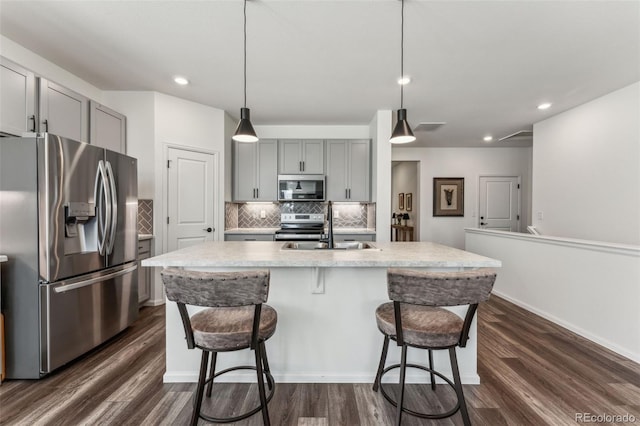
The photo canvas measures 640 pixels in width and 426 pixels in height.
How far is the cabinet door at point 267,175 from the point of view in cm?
441

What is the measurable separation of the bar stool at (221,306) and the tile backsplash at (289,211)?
3.05 m

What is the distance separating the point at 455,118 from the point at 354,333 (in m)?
3.54

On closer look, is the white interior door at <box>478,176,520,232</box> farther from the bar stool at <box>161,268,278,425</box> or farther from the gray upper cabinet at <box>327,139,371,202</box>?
the bar stool at <box>161,268,278,425</box>

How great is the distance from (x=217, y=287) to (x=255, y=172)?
3337mm

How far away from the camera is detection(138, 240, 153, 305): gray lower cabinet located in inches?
126

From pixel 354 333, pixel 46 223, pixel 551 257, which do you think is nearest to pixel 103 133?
pixel 46 223

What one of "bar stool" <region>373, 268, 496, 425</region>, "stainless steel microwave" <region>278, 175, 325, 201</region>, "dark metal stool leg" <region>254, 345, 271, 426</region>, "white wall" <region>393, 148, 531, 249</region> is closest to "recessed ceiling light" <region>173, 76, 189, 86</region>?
"stainless steel microwave" <region>278, 175, 325, 201</region>

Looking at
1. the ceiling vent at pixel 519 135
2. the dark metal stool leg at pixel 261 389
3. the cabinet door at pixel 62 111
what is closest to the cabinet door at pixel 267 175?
the cabinet door at pixel 62 111

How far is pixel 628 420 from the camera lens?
5.31ft

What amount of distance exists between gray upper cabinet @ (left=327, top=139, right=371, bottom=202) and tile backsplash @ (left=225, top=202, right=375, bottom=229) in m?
0.32

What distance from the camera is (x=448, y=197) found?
233 inches

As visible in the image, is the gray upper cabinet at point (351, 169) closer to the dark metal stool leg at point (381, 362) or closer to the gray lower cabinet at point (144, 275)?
the gray lower cabinet at point (144, 275)

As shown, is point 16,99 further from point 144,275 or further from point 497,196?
point 497,196

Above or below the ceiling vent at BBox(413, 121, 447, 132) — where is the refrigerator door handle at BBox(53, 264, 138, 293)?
below
